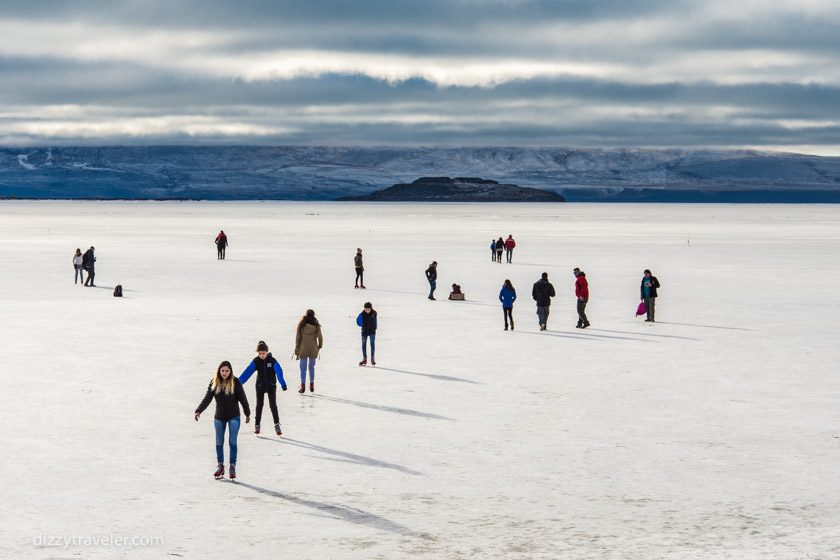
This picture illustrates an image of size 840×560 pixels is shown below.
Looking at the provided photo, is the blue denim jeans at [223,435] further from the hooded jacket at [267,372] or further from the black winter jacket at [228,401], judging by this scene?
the hooded jacket at [267,372]

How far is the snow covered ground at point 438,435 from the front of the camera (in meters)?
10.6

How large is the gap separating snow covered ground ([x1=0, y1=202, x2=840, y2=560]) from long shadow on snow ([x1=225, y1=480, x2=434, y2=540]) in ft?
0.11

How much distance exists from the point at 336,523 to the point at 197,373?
8634 mm

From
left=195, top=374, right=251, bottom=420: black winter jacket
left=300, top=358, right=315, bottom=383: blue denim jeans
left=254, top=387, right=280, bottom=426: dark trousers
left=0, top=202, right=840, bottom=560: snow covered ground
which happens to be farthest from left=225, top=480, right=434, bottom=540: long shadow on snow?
left=300, top=358, right=315, bottom=383: blue denim jeans

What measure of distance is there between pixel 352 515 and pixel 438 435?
3.47m

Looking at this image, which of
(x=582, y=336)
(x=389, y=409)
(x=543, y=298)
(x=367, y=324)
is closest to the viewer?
(x=389, y=409)

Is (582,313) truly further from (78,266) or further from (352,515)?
(78,266)

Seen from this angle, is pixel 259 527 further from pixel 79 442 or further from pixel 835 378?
pixel 835 378

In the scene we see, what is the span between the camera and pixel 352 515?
1114cm

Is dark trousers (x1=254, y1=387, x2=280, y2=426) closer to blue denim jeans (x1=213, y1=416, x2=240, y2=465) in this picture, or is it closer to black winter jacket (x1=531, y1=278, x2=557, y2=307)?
blue denim jeans (x1=213, y1=416, x2=240, y2=465)

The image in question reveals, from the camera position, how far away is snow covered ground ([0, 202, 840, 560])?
10.6 m

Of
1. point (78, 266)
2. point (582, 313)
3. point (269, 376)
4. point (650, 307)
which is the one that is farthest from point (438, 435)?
point (78, 266)

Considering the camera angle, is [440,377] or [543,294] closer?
[440,377]

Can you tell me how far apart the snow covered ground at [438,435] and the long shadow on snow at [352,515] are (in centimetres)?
3
